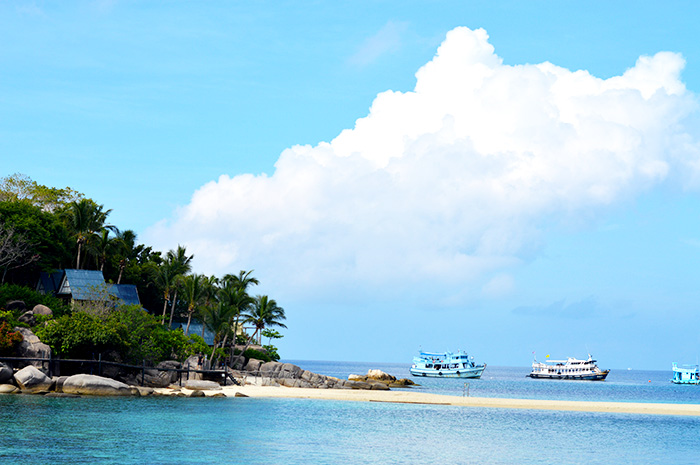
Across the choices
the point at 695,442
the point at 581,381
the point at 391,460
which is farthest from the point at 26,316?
the point at 581,381

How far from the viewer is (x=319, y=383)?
81625mm

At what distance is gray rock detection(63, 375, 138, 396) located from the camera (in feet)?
167

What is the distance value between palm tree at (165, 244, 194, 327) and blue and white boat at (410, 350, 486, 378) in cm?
6625

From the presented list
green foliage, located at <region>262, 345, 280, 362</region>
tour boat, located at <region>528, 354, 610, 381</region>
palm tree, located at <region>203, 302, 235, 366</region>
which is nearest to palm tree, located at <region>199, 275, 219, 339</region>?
palm tree, located at <region>203, 302, 235, 366</region>

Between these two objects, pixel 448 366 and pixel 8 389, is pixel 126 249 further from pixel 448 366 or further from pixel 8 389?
pixel 448 366

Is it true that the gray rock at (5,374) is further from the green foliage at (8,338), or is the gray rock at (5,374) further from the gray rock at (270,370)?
the gray rock at (270,370)

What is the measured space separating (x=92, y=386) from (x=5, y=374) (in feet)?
19.6

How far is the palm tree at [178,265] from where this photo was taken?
78500 millimetres

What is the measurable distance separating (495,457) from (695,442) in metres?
16.5

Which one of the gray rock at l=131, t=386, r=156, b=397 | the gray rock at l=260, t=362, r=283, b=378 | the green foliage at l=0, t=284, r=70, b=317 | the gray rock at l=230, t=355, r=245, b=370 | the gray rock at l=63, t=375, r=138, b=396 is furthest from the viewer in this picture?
the gray rock at l=230, t=355, r=245, b=370

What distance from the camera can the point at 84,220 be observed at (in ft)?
243

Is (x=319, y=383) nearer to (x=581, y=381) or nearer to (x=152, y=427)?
(x=152, y=427)

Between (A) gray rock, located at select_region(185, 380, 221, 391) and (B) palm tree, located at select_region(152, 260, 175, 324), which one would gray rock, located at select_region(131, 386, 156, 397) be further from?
(B) palm tree, located at select_region(152, 260, 175, 324)

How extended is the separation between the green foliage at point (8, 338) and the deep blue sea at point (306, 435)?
7308 mm
